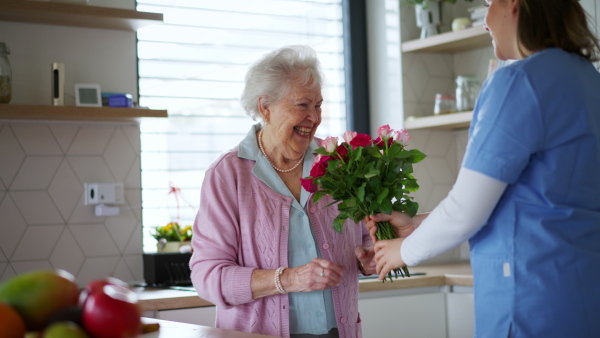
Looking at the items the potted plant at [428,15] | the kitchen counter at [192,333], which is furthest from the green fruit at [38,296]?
the potted plant at [428,15]

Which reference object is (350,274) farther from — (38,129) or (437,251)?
(38,129)

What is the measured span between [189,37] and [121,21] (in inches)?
19.9

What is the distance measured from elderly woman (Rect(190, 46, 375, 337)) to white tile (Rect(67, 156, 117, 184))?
3.53ft

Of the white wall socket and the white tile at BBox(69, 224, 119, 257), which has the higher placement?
the white wall socket

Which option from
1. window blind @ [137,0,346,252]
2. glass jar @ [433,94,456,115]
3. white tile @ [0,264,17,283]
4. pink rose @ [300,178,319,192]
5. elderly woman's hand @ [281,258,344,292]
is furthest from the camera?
glass jar @ [433,94,456,115]

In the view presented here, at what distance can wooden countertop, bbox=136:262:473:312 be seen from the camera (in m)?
2.63

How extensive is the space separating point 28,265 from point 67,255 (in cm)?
16

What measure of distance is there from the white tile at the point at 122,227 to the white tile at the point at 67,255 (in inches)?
6.3

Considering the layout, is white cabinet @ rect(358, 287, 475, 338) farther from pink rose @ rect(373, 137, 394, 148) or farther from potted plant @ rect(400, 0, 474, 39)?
potted plant @ rect(400, 0, 474, 39)

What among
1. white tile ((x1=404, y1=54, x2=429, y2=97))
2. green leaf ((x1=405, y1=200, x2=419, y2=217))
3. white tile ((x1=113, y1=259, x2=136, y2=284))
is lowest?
white tile ((x1=113, y1=259, x2=136, y2=284))

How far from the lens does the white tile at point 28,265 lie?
2951 mm

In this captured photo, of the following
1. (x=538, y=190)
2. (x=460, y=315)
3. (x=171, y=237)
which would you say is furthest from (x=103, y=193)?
(x=538, y=190)

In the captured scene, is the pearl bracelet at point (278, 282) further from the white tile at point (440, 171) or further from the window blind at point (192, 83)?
the white tile at point (440, 171)

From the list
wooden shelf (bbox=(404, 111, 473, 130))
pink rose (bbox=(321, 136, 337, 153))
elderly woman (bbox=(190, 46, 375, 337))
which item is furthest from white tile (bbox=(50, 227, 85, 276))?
wooden shelf (bbox=(404, 111, 473, 130))
